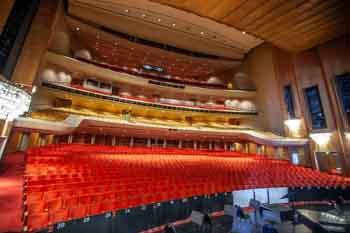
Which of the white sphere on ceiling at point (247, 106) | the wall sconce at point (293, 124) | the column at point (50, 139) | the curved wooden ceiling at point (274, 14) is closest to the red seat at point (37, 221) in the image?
the curved wooden ceiling at point (274, 14)

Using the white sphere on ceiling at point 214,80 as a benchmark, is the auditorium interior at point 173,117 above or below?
below

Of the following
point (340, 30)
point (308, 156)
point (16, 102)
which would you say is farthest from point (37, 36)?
point (308, 156)

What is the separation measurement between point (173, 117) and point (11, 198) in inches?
382

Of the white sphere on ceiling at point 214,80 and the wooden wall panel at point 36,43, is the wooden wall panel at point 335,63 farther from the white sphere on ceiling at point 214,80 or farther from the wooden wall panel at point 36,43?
the wooden wall panel at point 36,43

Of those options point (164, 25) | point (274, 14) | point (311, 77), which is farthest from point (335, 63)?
A: point (164, 25)

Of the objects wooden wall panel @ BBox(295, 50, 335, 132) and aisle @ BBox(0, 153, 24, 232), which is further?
wooden wall panel @ BBox(295, 50, 335, 132)

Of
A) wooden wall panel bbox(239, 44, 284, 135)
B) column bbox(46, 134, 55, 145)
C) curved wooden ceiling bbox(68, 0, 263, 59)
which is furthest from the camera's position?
wooden wall panel bbox(239, 44, 284, 135)

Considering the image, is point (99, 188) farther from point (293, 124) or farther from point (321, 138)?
point (293, 124)

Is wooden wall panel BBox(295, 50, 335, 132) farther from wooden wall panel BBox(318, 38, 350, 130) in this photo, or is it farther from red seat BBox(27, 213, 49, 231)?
red seat BBox(27, 213, 49, 231)

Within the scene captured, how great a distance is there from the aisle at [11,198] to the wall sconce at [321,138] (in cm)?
1049

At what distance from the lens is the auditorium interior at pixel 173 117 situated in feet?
7.77

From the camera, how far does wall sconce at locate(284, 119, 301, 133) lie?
913 centimetres

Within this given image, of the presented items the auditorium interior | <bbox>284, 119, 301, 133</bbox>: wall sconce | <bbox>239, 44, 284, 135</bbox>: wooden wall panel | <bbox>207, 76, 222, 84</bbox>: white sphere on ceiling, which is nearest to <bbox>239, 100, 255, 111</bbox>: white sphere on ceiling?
the auditorium interior

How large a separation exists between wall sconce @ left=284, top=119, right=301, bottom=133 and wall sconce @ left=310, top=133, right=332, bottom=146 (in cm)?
79
